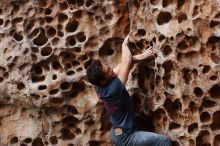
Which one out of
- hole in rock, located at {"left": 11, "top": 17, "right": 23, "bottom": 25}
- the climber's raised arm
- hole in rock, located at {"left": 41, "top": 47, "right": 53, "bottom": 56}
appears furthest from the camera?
hole in rock, located at {"left": 11, "top": 17, "right": 23, "bottom": 25}

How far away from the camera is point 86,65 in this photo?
4590 mm

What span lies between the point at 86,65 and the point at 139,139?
83cm

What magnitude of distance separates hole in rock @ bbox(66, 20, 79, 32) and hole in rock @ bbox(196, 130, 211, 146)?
1.33 m

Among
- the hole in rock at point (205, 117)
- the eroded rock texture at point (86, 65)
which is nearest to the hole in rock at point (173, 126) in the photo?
the eroded rock texture at point (86, 65)

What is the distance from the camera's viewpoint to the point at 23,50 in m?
4.72

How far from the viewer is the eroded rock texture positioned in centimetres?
394

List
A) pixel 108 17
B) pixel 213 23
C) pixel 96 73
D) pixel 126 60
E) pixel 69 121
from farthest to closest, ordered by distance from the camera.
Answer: pixel 69 121 → pixel 108 17 → pixel 126 60 → pixel 96 73 → pixel 213 23

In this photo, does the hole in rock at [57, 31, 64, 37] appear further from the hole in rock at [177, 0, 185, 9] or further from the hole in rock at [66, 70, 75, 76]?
the hole in rock at [177, 0, 185, 9]

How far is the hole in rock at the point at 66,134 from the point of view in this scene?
15.4ft

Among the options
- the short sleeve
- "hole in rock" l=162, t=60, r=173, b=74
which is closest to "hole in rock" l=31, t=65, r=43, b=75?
the short sleeve

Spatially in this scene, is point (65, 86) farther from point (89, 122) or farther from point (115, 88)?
point (115, 88)

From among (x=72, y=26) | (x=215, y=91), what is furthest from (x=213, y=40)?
(x=72, y=26)

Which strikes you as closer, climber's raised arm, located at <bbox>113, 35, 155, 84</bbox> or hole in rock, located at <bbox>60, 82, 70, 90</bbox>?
climber's raised arm, located at <bbox>113, 35, 155, 84</bbox>

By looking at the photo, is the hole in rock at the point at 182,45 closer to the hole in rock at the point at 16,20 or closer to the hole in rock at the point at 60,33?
the hole in rock at the point at 60,33
